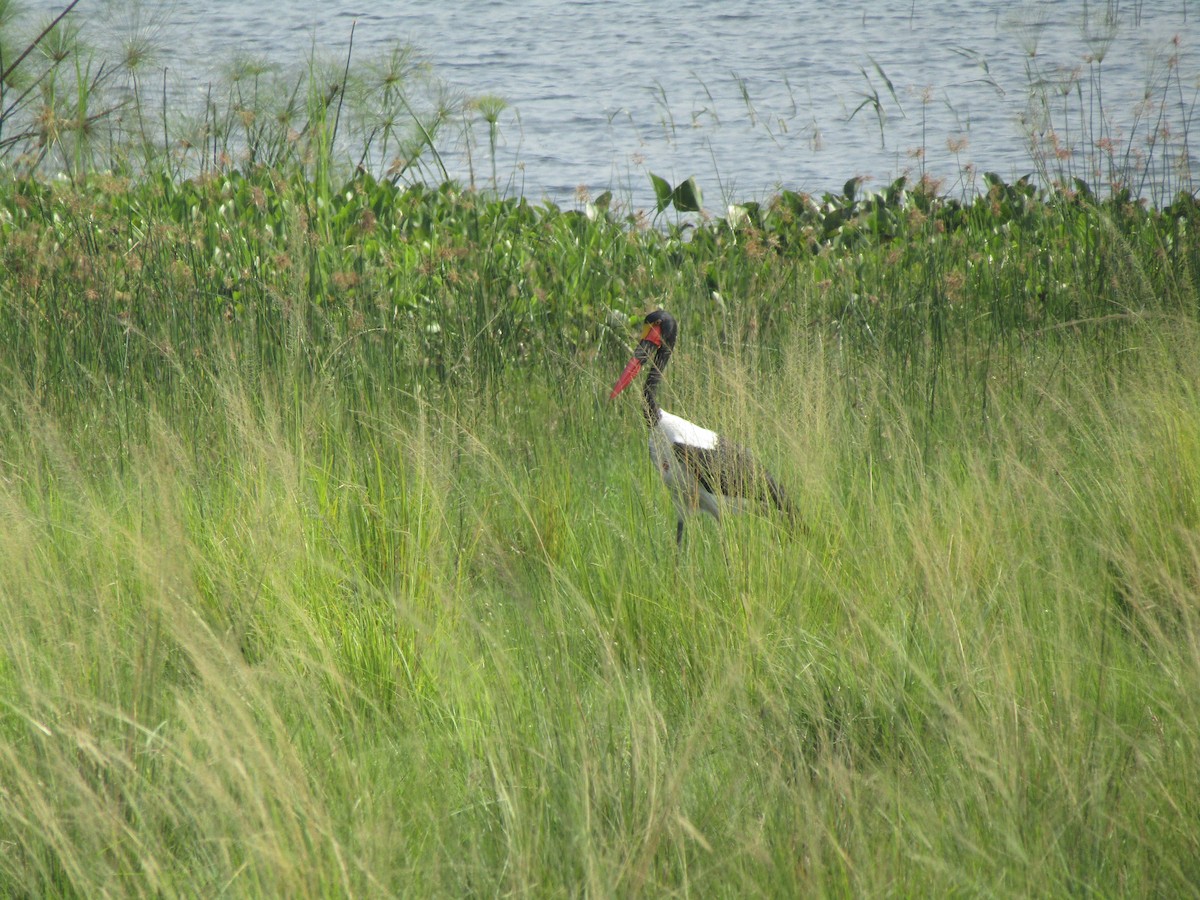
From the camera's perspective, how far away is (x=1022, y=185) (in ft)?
20.7

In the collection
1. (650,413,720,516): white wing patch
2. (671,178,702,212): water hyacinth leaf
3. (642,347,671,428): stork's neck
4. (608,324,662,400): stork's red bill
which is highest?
(671,178,702,212): water hyacinth leaf

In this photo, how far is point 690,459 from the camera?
3.53 metres

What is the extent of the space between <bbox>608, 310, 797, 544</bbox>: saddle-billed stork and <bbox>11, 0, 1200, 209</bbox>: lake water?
5.18 meters

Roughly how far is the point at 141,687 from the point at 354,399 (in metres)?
1.88

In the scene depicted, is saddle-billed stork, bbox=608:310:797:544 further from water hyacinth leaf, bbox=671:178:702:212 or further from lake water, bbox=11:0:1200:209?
lake water, bbox=11:0:1200:209

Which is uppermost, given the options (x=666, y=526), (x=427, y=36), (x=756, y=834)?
(x=427, y=36)

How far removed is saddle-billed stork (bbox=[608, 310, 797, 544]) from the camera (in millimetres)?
3086

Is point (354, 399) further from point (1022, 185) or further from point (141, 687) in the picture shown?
point (1022, 185)

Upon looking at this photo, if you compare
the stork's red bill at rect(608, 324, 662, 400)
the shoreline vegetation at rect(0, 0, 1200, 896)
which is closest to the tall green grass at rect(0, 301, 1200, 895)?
the shoreline vegetation at rect(0, 0, 1200, 896)

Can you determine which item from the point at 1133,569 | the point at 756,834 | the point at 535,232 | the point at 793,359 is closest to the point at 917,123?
the point at 535,232

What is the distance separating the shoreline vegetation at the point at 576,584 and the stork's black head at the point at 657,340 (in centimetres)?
15

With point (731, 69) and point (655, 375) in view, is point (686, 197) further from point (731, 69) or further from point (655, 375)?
point (731, 69)

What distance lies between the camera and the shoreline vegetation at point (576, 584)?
1.67 metres

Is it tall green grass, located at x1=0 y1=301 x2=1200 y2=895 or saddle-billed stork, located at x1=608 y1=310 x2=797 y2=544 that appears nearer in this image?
tall green grass, located at x1=0 y1=301 x2=1200 y2=895
